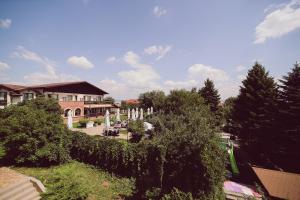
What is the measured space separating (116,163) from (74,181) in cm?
544

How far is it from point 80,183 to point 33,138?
6.15 meters

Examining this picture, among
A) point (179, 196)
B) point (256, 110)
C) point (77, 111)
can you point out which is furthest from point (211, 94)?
point (179, 196)

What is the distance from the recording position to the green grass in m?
8.20

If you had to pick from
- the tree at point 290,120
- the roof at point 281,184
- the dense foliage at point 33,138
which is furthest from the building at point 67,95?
the tree at point 290,120

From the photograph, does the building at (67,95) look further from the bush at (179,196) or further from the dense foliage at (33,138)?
the bush at (179,196)

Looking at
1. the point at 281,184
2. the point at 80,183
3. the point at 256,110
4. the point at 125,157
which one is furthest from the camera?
the point at 256,110

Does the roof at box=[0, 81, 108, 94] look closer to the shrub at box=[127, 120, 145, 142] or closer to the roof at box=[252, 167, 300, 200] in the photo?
the shrub at box=[127, 120, 145, 142]

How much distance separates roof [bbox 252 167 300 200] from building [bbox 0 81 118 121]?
76.0 feet

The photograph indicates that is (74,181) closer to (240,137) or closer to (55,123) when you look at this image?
(55,123)

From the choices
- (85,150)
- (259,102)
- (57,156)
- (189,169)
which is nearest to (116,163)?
(85,150)

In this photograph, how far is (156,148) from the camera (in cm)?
1073

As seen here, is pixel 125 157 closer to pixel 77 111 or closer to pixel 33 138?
pixel 33 138

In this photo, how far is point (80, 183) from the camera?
8625mm

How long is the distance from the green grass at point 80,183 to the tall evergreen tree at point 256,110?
1489 cm
